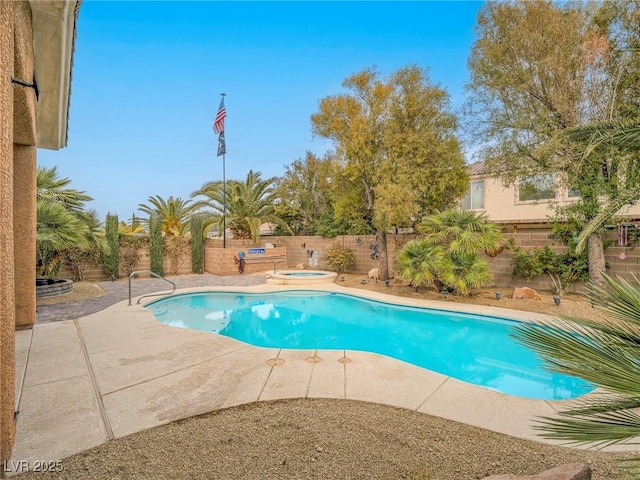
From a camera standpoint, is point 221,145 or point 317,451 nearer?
point 317,451

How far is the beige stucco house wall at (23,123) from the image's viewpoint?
2.26 metres

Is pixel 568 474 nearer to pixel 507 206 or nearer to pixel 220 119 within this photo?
pixel 507 206

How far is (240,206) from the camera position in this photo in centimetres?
1711

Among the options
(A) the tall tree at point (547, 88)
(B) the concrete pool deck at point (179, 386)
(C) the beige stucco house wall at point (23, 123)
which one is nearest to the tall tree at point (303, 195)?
(A) the tall tree at point (547, 88)

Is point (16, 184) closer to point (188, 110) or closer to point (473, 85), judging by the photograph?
point (473, 85)

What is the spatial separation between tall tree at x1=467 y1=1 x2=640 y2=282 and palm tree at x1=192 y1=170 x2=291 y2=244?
11.3 meters

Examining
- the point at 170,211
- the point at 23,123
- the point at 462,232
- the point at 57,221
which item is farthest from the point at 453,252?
the point at 170,211

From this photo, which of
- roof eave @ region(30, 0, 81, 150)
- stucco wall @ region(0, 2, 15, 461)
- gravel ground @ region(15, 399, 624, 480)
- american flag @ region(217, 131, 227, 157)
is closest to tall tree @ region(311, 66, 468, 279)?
american flag @ region(217, 131, 227, 157)

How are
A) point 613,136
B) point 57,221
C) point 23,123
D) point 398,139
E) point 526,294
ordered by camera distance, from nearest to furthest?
point 613,136 → point 23,123 → point 57,221 → point 526,294 → point 398,139

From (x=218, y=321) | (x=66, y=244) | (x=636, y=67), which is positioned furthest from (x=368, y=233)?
(x=66, y=244)

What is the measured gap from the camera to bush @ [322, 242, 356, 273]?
14.9m

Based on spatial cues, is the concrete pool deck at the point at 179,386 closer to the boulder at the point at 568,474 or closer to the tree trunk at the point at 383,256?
the boulder at the point at 568,474

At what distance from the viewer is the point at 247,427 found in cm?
309

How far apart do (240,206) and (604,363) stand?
1680cm
